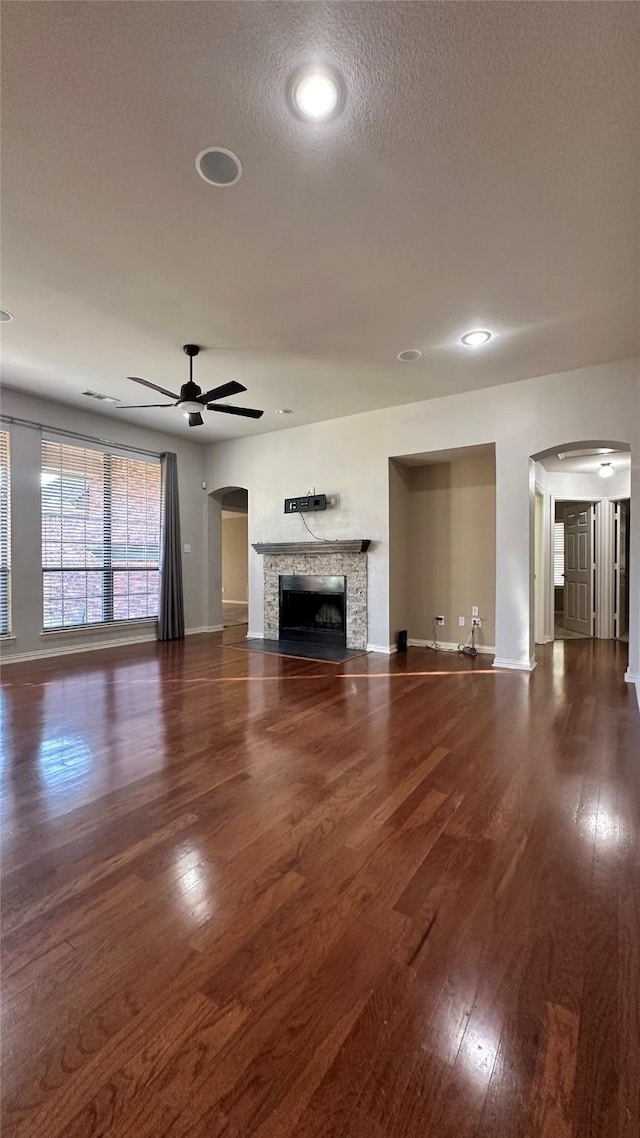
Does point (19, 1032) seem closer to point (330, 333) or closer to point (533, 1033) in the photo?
point (533, 1033)

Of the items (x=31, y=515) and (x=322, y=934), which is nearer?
(x=322, y=934)

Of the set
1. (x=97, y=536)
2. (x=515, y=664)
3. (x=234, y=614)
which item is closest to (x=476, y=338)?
(x=515, y=664)

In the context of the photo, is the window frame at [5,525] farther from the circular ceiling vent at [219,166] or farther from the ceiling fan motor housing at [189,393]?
the circular ceiling vent at [219,166]

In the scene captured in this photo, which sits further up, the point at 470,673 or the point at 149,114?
the point at 149,114

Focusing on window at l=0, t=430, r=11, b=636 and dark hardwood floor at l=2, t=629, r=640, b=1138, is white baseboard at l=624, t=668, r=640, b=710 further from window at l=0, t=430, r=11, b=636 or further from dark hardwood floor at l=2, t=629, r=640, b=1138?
window at l=0, t=430, r=11, b=636

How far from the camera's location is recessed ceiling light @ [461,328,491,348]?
3.79m

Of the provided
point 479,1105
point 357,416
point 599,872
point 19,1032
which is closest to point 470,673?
point 599,872

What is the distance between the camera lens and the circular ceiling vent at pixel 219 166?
2.11m

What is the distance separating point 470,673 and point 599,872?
3.05 meters

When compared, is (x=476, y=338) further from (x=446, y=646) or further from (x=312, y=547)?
(x=446, y=646)

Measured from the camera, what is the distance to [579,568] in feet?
24.5

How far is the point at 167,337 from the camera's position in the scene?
388cm

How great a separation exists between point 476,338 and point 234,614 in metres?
7.30

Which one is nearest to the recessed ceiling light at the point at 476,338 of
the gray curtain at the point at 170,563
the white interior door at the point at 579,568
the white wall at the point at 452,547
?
the white wall at the point at 452,547
